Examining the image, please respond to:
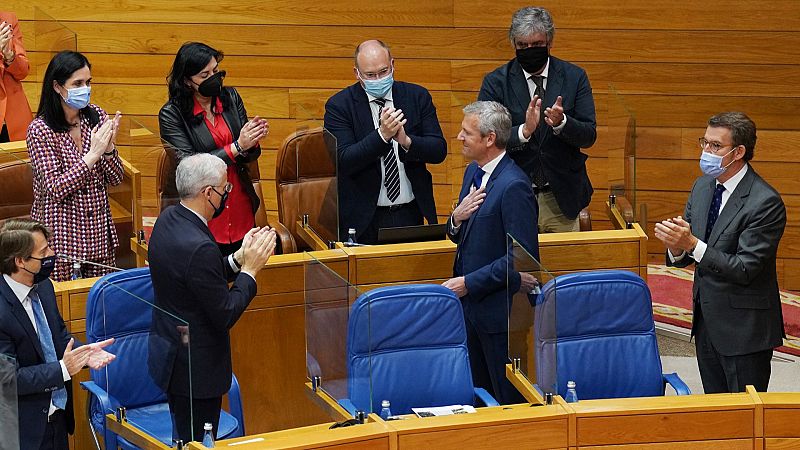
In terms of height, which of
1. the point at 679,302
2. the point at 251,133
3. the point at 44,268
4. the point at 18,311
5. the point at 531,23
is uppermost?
the point at 531,23

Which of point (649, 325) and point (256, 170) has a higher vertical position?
point (256, 170)

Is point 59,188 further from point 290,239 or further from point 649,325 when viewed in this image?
point 649,325

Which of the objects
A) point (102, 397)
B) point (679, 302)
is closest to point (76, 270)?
point (102, 397)

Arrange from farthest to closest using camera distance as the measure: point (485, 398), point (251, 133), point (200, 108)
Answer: point (200, 108) → point (251, 133) → point (485, 398)

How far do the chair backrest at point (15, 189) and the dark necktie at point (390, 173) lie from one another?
1.25 metres

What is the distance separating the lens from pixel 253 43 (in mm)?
6484

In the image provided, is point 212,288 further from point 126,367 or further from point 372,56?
point 372,56

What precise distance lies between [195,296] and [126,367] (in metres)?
0.57

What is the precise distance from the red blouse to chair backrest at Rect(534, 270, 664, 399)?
1.19 meters

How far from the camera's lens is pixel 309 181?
488cm

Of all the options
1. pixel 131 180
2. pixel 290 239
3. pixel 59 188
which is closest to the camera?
pixel 59 188

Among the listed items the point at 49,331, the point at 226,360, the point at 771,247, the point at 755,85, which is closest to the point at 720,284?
the point at 771,247

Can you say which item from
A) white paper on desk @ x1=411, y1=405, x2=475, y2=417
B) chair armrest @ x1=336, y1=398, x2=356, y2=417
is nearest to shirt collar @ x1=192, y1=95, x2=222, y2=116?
chair armrest @ x1=336, y1=398, x2=356, y2=417

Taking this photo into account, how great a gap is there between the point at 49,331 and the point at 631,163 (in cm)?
234
